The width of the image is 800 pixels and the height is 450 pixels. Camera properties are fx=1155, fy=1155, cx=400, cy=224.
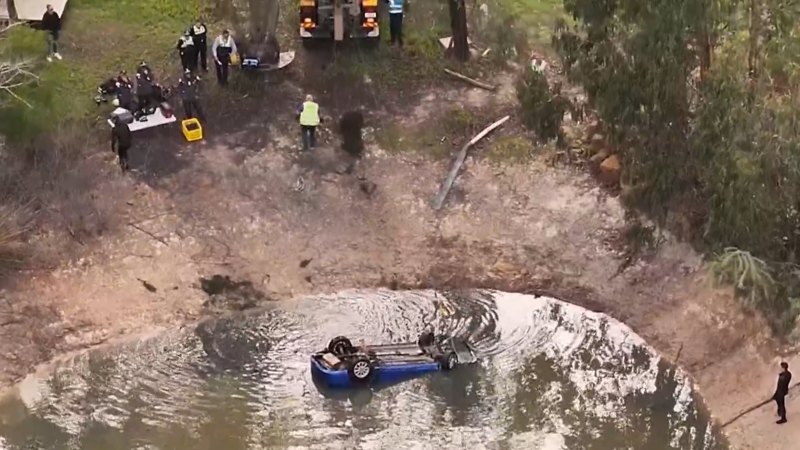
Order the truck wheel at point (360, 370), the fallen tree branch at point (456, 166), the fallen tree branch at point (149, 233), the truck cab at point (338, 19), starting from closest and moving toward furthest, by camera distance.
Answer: the truck wheel at point (360, 370), the fallen tree branch at point (149, 233), the fallen tree branch at point (456, 166), the truck cab at point (338, 19)

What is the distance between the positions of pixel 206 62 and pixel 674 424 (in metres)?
13.6

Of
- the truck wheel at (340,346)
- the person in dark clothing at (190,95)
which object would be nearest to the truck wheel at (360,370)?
the truck wheel at (340,346)

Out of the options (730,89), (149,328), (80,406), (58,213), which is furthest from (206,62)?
(730,89)

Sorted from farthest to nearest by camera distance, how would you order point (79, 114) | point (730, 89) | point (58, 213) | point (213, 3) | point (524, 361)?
point (213, 3)
point (79, 114)
point (58, 213)
point (524, 361)
point (730, 89)

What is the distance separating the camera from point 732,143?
20.1 metres

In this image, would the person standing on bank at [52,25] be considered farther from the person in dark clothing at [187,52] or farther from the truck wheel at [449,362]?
the truck wheel at [449,362]

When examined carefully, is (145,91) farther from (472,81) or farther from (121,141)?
(472,81)

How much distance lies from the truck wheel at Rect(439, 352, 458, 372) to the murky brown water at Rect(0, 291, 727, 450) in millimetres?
144

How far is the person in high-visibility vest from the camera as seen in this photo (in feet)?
82.1

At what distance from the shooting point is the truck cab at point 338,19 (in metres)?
26.8

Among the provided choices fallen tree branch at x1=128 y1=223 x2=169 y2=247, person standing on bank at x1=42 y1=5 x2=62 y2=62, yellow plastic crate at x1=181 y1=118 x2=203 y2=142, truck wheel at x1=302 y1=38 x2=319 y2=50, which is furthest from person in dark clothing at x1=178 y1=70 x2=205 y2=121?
fallen tree branch at x1=128 y1=223 x2=169 y2=247

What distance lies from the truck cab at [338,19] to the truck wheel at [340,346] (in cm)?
887

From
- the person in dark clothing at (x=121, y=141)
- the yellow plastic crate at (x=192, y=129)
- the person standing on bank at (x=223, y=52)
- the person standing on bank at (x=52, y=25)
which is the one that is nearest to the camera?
the person in dark clothing at (x=121, y=141)

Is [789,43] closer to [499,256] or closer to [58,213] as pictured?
[499,256]
